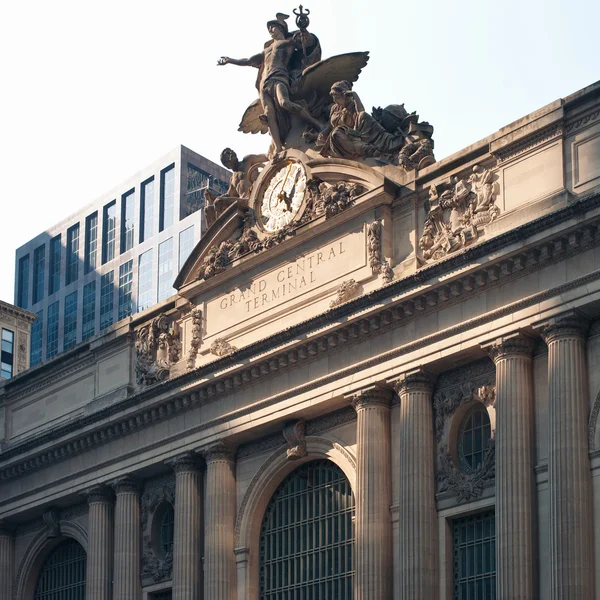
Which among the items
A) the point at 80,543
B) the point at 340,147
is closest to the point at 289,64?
the point at 340,147

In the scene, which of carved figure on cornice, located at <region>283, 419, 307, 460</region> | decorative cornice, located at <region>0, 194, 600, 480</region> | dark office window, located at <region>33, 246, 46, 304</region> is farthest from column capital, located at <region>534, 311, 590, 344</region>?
dark office window, located at <region>33, 246, 46, 304</region>

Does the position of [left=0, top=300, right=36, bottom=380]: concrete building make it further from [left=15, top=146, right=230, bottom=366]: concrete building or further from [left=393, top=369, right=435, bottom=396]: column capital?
[left=393, top=369, right=435, bottom=396]: column capital

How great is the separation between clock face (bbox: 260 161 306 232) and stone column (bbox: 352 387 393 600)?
318 inches

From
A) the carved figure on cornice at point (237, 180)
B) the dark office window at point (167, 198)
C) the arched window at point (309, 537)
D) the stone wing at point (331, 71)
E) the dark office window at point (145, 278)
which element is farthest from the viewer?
the dark office window at point (145, 278)

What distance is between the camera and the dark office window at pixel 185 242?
122438mm

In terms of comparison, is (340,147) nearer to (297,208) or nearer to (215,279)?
(297,208)

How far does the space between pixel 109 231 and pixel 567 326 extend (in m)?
85.3

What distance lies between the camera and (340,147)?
200 feet

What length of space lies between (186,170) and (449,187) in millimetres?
70288

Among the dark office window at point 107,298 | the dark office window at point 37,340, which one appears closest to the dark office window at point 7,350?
the dark office window at point 107,298

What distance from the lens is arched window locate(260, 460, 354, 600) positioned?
58.9 meters

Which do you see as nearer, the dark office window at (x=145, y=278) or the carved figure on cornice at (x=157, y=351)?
the carved figure on cornice at (x=157, y=351)

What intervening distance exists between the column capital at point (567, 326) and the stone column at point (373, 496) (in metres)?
7.27

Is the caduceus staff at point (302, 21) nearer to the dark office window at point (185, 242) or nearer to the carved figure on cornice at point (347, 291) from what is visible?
the carved figure on cornice at point (347, 291)
